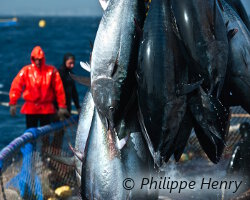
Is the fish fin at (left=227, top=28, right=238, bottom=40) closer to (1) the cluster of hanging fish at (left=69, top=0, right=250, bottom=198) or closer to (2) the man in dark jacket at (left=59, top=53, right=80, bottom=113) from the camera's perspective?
(1) the cluster of hanging fish at (left=69, top=0, right=250, bottom=198)

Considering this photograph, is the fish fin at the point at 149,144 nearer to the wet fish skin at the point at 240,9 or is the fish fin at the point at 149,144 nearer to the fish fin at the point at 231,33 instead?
the fish fin at the point at 231,33

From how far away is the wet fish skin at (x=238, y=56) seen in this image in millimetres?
3244

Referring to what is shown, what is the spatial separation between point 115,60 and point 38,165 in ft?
11.7

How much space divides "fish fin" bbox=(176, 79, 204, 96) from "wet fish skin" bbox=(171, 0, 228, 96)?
0.28ft

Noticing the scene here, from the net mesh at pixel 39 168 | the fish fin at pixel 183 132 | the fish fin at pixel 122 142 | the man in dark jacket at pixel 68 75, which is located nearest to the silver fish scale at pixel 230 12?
the fish fin at pixel 183 132

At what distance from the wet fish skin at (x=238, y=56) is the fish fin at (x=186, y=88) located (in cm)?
44

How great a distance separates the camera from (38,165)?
6211mm

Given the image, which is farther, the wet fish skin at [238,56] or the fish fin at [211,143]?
the wet fish skin at [238,56]

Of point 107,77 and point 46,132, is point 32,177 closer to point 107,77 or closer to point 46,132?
point 46,132

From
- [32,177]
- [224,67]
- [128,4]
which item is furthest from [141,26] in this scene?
[32,177]

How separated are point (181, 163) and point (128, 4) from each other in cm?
520

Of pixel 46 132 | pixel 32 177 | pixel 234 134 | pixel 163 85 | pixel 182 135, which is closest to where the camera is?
pixel 163 85

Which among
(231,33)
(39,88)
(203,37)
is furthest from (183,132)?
(39,88)

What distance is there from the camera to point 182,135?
3141 millimetres
